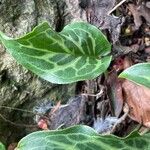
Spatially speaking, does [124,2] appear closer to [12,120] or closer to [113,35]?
[113,35]

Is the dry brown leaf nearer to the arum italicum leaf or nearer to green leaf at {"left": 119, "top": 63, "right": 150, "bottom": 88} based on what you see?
the arum italicum leaf

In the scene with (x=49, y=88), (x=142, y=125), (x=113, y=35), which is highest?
(x=113, y=35)

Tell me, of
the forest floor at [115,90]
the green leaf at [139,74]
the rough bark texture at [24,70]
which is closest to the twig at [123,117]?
the forest floor at [115,90]

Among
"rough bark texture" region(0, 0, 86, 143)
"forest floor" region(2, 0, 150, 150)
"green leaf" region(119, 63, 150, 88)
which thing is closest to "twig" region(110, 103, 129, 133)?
"forest floor" region(2, 0, 150, 150)

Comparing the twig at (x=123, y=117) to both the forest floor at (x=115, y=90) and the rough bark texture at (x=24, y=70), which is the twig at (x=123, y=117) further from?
the rough bark texture at (x=24, y=70)

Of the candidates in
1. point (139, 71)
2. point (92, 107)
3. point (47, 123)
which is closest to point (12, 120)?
point (47, 123)
